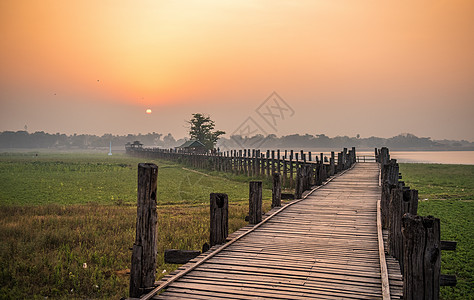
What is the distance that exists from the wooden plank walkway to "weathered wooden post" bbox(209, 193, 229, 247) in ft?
0.85

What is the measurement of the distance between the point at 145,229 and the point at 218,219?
7.05 ft

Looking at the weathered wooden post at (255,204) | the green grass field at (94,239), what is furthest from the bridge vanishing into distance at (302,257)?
the green grass field at (94,239)

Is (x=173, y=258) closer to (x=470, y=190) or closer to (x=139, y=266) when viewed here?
(x=139, y=266)

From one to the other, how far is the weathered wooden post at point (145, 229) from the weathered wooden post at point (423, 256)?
10.1ft

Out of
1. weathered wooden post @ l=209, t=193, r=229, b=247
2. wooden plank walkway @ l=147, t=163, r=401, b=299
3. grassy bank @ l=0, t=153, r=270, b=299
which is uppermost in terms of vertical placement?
weathered wooden post @ l=209, t=193, r=229, b=247

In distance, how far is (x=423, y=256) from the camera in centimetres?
440

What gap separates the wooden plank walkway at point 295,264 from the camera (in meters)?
5.11

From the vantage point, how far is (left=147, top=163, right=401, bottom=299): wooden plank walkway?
511 cm

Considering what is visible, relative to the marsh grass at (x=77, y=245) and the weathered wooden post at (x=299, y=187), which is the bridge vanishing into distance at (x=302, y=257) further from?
the weathered wooden post at (x=299, y=187)

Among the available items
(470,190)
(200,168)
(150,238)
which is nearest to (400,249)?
(150,238)

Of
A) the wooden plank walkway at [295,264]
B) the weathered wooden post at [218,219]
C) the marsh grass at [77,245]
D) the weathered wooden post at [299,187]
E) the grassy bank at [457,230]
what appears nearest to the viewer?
the wooden plank walkway at [295,264]

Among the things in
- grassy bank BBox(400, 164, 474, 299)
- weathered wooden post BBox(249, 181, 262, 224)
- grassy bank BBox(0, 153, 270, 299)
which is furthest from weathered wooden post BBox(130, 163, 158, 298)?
grassy bank BBox(400, 164, 474, 299)

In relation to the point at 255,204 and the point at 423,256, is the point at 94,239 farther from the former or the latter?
the point at 423,256

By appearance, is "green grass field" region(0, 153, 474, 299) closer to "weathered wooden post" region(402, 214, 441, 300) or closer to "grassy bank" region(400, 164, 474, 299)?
"grassy bank" region(400, 164, 474, 299)
